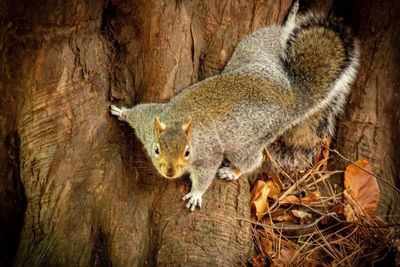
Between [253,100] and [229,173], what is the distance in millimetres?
339

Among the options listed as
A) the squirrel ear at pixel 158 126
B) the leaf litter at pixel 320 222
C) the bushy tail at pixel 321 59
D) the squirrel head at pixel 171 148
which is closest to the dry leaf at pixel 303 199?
the leaf litter at pixel 320 222

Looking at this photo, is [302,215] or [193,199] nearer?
[193,199]

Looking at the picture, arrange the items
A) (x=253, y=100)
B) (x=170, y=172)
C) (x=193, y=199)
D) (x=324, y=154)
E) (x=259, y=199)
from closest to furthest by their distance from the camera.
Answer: (x=170, y=172) → (x=193, y=199) → (x=253, y=100) → (x=259, y=199) → (x=324, y=154)

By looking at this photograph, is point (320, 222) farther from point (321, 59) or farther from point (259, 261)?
point (321, 59)

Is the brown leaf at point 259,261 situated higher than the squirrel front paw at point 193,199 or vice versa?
the squirrel front paw at point 193,199

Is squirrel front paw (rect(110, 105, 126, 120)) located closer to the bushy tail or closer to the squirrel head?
the squirrel head

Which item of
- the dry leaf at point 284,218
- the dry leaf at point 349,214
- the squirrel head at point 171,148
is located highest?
the squirrel head at point 171,148

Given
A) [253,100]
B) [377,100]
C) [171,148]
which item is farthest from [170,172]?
[377,100]

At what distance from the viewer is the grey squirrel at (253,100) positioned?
2012 mm

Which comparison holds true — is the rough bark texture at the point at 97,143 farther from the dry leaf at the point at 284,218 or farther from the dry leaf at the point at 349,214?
the dry leaf at the point at 349,214

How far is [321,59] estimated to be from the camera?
221cm

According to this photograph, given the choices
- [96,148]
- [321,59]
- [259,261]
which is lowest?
[259,261]

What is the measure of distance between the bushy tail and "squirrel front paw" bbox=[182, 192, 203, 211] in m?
0.66

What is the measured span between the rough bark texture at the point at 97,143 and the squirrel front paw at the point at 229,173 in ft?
0.14
